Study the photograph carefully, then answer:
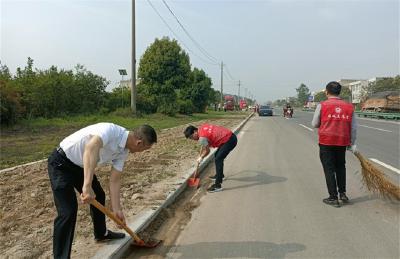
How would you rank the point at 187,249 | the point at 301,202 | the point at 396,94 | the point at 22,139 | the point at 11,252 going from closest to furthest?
the point at 11,252 → the point at 187,249 → the point at 301,202 → the point at 22,139 → the point at 396,94

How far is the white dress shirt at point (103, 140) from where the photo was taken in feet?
13.8

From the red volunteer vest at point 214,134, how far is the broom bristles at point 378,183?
247cm

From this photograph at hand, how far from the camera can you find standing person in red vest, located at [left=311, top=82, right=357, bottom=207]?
6.92m

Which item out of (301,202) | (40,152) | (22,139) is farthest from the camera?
(22,139)

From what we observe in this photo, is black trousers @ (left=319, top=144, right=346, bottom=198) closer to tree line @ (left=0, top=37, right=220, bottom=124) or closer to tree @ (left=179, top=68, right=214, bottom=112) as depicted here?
tree line @ (left=0, top=37, right=220, bottom=124)

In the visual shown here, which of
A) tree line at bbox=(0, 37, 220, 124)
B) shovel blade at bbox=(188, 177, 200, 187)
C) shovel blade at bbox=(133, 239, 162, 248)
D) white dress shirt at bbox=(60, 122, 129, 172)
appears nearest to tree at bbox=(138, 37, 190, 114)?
tree line at bbox=(0, 37, 220, 124)

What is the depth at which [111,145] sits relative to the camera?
4.32 meters

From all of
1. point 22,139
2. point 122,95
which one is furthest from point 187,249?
point 122,95

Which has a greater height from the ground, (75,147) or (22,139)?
(75,147)

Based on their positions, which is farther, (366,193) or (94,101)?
(94,101)

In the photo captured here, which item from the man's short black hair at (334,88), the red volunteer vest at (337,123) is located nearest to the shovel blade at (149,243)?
the red volunteer vest at (337,123)

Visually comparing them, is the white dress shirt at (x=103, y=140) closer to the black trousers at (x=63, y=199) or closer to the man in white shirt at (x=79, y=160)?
the man in white shirt at (x=79, y=160)

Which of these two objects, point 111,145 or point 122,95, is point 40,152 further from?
point 122,95

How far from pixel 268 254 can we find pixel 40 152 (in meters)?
9.78
